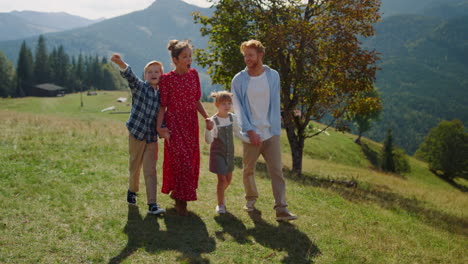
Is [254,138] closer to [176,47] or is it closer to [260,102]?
[260,102]

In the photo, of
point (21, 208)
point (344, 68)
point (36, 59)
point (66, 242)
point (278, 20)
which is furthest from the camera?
point (36, 59)

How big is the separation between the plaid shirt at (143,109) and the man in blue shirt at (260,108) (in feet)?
4.85

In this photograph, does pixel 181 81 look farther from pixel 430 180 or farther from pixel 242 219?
pixel 430 180

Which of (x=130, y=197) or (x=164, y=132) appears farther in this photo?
(x=130, y=197)

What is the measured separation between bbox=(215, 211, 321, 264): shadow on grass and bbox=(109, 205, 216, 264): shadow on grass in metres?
0.40

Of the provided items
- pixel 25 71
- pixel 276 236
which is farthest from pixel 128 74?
pixel 25 71

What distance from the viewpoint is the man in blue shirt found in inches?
255

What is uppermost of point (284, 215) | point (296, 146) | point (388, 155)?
point (284, 215)

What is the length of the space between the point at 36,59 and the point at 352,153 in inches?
4280

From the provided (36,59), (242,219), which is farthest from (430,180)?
(36,59)

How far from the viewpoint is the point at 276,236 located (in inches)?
242

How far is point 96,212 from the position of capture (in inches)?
262

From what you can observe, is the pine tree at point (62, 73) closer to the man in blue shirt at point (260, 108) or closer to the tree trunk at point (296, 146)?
the tree trunk at point (296, 146)

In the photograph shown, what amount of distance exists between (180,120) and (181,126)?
11 centimetres
